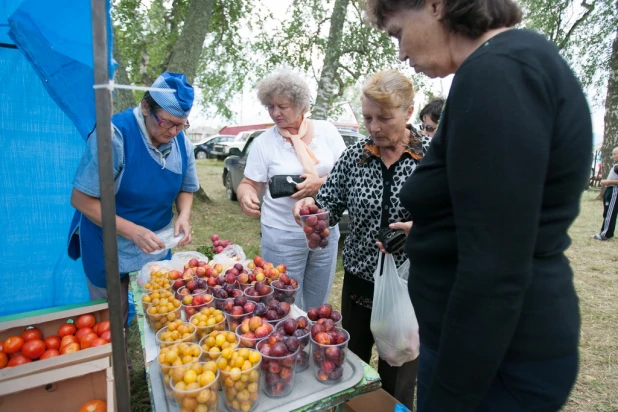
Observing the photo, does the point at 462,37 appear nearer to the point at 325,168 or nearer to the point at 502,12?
the point at 502,12

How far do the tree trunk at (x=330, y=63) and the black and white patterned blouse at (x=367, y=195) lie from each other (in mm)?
5737

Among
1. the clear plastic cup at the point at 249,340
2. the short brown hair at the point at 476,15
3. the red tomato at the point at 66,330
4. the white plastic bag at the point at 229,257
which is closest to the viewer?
the short brown hair at the point at 476,15

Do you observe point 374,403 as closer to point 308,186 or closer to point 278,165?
point 308,186

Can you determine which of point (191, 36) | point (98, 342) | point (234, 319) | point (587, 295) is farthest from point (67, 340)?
point (191, 36)

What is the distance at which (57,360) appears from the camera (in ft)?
4.92

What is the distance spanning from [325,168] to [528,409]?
1917 millimetres

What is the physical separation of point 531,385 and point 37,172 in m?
2.85

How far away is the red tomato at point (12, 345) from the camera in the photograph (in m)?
1.76

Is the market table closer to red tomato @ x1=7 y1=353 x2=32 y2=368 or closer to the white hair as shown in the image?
red tomato @ x1=7 y1=353 x2=32 y2=368

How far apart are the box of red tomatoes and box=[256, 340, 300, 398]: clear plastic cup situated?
642mm

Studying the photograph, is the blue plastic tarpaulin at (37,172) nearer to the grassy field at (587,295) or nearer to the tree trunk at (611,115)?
the grassy field at (587,295)

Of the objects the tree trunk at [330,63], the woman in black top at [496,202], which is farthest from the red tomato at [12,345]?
the tree trunk at [330,63]

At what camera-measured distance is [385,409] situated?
65.1 inches

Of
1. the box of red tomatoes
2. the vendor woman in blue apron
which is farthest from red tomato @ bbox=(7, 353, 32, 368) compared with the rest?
the vendor woman in blue apron
